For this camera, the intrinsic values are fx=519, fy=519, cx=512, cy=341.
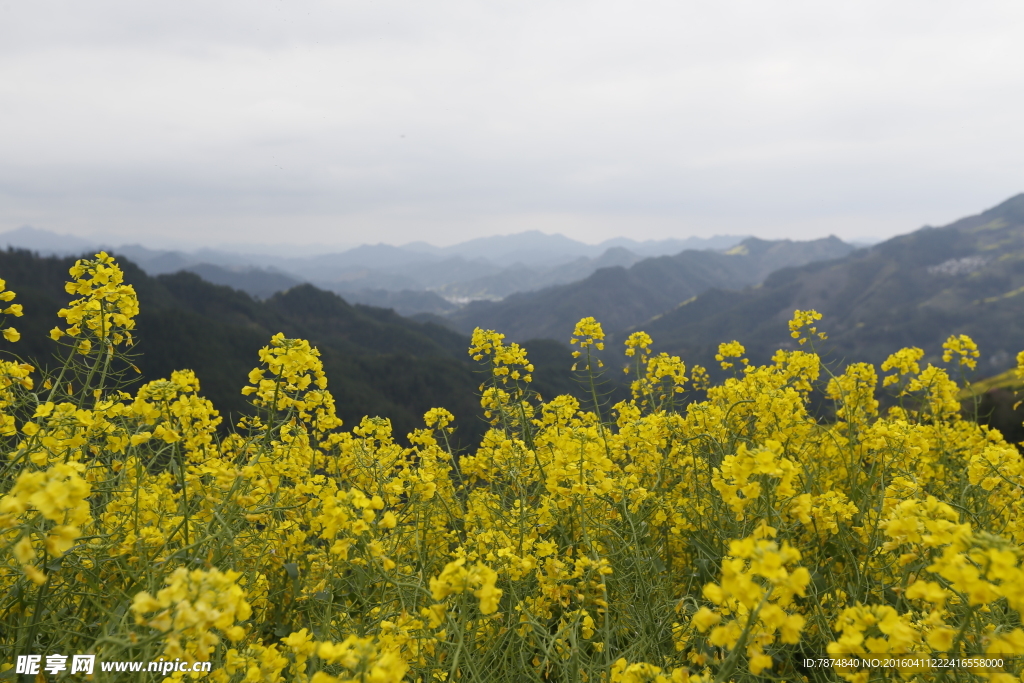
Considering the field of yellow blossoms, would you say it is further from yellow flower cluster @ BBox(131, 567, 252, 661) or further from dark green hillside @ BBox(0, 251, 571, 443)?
dark green hillside @ BBox(0, 251, 571, 443)

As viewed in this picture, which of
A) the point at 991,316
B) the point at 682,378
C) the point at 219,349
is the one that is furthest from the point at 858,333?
the point at 682,378

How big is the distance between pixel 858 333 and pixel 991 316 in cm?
3663

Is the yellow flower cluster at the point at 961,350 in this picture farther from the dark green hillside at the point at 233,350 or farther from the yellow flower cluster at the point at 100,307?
the dark green hillside at the point at 233,350

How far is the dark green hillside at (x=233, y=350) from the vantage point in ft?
213

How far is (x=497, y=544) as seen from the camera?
3857 millimetres

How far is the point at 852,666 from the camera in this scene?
2225mm

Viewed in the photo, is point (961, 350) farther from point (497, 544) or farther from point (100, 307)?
point (100, 307)

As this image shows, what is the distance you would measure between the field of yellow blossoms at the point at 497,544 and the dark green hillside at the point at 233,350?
3377 centimetres

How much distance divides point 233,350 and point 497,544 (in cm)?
8969

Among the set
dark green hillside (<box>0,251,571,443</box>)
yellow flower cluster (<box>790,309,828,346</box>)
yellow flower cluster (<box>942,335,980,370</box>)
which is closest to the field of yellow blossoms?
yellow flower cluster (<box>942,335,980,370</box>)

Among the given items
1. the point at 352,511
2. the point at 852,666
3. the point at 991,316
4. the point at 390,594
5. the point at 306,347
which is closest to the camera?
the point at 852,666

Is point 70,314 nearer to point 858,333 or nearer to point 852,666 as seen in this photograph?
point 852,666

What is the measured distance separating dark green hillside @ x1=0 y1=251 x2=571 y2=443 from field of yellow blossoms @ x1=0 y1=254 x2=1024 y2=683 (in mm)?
33766

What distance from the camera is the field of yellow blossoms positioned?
2.09 meters
